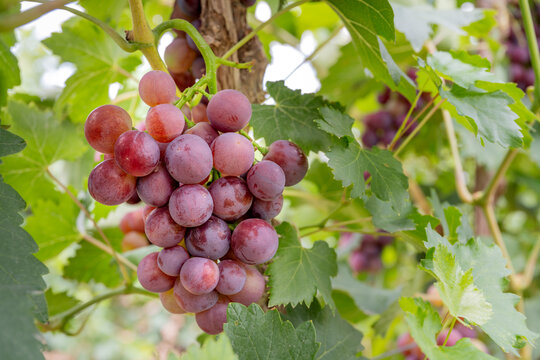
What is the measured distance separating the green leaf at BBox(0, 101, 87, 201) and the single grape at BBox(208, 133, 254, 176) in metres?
0.46

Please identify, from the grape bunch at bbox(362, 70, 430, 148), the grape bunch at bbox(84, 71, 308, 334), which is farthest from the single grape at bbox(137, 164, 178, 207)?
the grape bunch at bbox(362, 70, 430, 148)

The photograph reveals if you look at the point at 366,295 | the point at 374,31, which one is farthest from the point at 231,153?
the point at 366,295

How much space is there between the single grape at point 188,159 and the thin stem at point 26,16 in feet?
0.56

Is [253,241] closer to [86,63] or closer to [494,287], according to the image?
[494,287]

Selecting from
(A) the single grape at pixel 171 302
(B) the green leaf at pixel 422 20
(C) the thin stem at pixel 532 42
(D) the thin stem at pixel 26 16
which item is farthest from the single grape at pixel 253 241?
(C) the thin stem at pixel 532 42

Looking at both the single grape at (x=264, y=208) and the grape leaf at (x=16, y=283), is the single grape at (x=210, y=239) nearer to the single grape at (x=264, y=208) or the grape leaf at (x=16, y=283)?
the single grape at (x=264, y=208)

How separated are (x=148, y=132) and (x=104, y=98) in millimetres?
427

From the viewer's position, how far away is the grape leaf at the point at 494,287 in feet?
1.84

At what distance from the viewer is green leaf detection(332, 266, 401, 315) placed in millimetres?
985

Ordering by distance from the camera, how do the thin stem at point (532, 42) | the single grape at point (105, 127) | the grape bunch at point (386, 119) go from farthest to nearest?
the grape bunch at point (386, 119)
the thin stem at point (532, 42)
the single grape at point (105, 127)

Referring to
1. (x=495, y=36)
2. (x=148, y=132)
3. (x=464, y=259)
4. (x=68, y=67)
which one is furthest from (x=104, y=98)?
(x=495, y=36)

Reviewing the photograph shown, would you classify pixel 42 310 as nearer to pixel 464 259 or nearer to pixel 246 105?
pixel 246 105

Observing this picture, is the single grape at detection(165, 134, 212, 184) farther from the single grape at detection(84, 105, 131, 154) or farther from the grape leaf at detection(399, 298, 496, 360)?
the grape leaf at detection(399, 298, 496, 360)

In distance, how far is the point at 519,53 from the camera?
1338 mm
